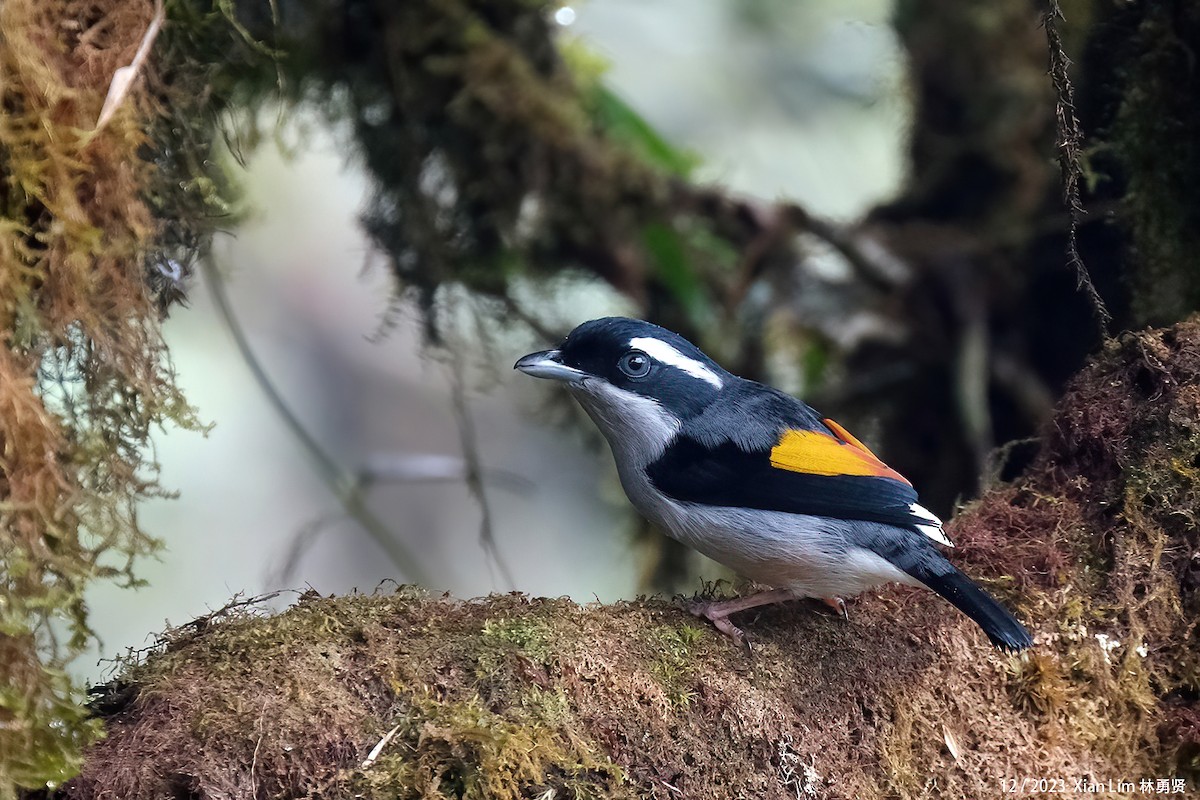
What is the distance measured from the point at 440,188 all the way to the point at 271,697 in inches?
121

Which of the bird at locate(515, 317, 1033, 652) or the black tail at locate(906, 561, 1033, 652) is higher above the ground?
the bird at locate(515, 317, 1033, 652)

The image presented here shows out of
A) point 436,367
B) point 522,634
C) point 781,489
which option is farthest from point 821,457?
point 436,367

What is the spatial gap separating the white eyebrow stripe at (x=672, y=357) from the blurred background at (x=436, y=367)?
9.13 feet

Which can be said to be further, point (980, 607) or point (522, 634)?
point (980, 607)

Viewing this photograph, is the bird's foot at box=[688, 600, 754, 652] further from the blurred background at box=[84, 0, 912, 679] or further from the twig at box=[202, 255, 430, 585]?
the blurred background at box=[84, 0, 912, 679]

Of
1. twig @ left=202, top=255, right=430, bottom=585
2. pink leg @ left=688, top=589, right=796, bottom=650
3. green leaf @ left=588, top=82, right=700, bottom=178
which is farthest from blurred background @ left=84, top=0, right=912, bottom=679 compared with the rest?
pink leg @ left=688, top=589, right=796, bottom=650

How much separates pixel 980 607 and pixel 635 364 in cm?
131

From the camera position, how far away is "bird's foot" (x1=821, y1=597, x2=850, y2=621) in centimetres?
292

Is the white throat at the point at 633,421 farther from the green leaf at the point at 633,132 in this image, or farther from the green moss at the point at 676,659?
the green leaf at the point at 633,132

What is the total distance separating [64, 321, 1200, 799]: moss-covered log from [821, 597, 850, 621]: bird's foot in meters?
0.04

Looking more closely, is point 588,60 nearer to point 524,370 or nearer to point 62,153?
point 524,370

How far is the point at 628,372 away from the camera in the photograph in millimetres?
3229

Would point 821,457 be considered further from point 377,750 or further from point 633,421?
point 377,750

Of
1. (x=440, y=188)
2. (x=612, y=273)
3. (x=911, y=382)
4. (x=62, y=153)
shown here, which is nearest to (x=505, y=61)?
(x=440, y=188)
